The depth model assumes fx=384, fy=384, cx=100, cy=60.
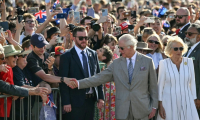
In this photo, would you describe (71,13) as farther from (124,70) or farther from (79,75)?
(124,70)

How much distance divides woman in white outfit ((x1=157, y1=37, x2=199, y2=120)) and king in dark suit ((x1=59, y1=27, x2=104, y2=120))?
1.12 metres

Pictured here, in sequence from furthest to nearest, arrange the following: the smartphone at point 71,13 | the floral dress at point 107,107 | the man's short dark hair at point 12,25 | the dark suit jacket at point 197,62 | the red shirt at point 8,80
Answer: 1. the smartphone at point 71,13
2. the man's short dark hair at point 12,25
3. the floral dress at point 107,107
4. the dark suit jacket at point 197,62
5. the red shirt at point 8,80

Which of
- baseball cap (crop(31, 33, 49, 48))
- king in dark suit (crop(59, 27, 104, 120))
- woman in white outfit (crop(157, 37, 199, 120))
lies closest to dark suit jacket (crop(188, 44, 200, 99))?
woman in white outfit (crop(157, 37, 199, 120))

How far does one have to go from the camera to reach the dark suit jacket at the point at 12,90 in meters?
5.65

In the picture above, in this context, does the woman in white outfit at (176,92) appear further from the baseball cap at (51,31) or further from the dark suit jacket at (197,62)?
the baseball cap at (51,31)

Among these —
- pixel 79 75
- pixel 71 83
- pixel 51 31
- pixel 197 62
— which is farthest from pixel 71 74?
pixel 197 62

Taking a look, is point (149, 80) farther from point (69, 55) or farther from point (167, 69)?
point (69, 55)

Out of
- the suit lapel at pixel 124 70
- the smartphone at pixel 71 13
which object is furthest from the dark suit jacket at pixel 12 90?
the smartphone at pixel 71 13

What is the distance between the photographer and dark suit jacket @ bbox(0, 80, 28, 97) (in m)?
5.65

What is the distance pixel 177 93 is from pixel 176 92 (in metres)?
0.02

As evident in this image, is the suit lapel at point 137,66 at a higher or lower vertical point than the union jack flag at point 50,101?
higher

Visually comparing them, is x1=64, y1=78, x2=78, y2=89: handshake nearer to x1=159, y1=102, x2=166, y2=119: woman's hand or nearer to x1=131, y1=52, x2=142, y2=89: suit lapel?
x1=131, y1=52, x2=142, y2=89: suit lapel

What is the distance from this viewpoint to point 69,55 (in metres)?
6.71

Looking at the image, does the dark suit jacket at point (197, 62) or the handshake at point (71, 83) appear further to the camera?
the dark suit jacket at point (197, 62)
